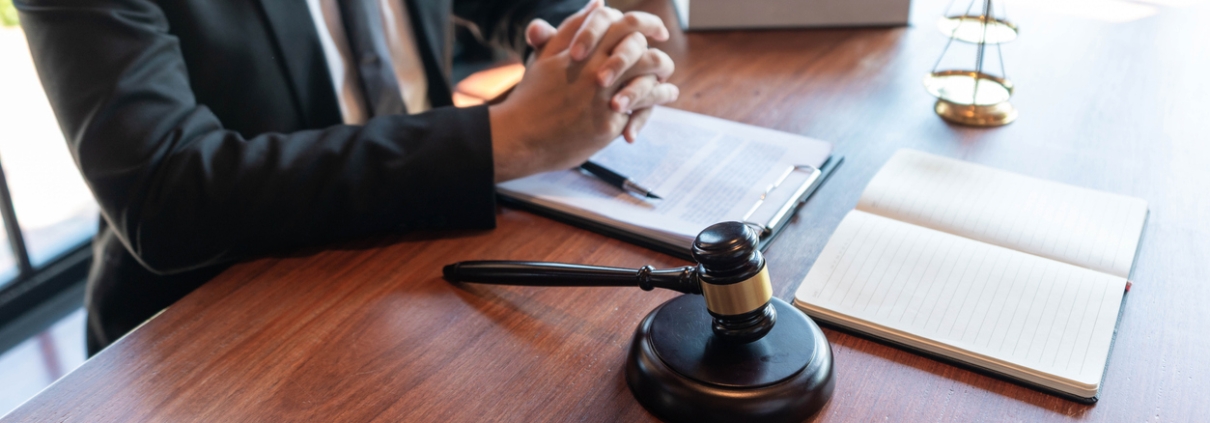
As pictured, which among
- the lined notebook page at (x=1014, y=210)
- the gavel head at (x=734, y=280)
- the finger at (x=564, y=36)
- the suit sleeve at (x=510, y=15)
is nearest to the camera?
the gavel head at (x=734, y=280)

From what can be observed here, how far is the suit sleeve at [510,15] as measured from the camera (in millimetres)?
1437

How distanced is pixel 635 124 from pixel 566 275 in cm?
35

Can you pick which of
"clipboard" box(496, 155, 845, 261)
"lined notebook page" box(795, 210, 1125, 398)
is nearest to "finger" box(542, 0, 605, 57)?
"clipboard" box(496, 155, 845, 261)

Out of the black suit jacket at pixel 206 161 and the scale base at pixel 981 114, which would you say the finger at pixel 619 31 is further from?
the scale base at pixel 981 114

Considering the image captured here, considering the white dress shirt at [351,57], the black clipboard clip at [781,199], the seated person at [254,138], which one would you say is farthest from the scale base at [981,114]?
the white dress shirt at [351,57]

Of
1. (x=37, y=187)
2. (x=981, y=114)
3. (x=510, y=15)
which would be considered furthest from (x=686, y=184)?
(x=37, y=187)

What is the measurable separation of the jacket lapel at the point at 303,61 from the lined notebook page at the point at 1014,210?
2.39 ft

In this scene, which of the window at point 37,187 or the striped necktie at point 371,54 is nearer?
the striped necktie at point 371,54

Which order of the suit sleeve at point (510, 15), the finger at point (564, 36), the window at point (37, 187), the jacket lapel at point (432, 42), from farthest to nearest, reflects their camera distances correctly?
the window at point (37, 187) → the suit sleeve at point (510, 15) → the jacket lapel at point (432, 42) → the finger at point (564, 36)

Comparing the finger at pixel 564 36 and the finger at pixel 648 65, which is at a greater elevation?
the finger at pixel 564 36

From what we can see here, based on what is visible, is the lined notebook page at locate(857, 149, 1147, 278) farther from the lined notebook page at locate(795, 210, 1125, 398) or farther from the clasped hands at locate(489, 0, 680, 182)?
the clasped hands at locate(489, 0, 680, 182)

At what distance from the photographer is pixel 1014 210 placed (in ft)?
2.77

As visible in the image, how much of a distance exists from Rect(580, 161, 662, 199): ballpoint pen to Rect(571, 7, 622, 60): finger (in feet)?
0.42

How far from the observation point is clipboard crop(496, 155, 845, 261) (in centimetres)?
83
